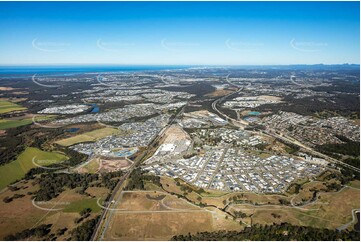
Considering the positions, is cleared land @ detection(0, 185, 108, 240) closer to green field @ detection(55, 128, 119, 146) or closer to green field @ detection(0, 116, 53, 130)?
green field @ detection(55, 128, 119, 146)

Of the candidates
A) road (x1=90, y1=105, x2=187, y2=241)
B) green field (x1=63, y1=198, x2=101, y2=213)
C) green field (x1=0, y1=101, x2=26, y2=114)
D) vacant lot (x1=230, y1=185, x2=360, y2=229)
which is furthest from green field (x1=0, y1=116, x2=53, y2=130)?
vacant lot (x1=230, y1=185, x2=360, y2=229)

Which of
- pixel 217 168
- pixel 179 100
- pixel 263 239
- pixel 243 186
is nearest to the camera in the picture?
pixel 263 239

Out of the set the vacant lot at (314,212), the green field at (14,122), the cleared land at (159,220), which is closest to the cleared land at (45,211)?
the cleared land at (159,220)

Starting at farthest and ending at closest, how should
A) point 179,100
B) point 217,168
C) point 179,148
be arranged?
point 179,100 < point 179,148 < point 217,168

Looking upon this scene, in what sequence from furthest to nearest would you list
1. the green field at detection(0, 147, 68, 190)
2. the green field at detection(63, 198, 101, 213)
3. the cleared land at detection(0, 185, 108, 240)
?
the green field at detection(0, 147, 68, 190), the green field at detection(63, 198, 101, 213), the cleared land at detection(0, 185, 108, 240)

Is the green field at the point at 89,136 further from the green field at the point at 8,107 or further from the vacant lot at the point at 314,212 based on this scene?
the green field at the point at 8,107

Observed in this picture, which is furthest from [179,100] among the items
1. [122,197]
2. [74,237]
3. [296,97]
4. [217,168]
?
[74,237]

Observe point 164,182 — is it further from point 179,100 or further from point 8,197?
point 179,100

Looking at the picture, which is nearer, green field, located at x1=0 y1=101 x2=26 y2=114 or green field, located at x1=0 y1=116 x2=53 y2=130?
green field, located at x1=0 y1=116 x2=53 y2=130
